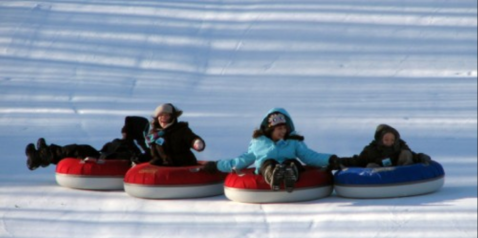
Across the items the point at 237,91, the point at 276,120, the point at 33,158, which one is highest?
the point at 237,91

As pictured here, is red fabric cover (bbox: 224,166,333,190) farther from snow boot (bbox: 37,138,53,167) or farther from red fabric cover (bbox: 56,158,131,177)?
snow boot (bbox: 37,138,53,167)

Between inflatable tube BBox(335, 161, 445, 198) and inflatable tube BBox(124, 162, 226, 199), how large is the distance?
961 mm

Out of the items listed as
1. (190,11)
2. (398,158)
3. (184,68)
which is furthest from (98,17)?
(398,158)

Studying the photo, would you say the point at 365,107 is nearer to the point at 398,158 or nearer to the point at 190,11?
the point at 398,158

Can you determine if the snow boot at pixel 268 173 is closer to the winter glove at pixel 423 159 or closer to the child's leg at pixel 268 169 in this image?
the child's leg at pixel 268 169

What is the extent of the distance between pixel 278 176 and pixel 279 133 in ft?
1.40

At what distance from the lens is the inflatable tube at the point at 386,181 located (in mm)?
7094

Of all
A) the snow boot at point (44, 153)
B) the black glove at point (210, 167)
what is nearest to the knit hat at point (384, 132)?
the black glove at point (210, 167)

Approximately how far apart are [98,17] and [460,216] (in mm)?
9584

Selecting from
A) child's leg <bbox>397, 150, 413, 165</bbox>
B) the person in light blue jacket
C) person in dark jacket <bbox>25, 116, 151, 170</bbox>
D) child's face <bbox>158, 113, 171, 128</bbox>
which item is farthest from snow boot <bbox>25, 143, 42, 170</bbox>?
child's leg <bbox>397, 150, 413, 165</bbox>

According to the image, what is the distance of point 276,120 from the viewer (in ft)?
23.9

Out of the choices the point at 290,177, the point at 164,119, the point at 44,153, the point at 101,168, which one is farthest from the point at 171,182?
the point at 44,153

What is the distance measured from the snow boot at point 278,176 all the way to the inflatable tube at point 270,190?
139 millimetres

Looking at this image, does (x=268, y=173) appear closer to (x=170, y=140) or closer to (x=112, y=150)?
(x=170, y=140)
